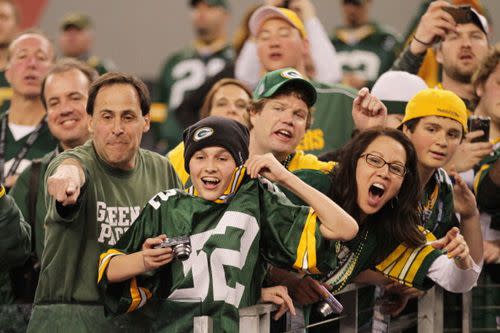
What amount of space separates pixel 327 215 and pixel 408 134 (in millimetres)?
1372

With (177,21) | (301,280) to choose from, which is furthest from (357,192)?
(177,21)

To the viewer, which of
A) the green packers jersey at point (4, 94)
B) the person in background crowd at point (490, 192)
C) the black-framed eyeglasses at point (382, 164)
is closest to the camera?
the black-framed eyeglasses at point (382, 164)

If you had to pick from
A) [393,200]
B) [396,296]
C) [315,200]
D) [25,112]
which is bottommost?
[396,296]

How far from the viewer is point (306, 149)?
6680 mm

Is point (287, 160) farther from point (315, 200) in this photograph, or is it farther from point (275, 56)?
point (275, 56)

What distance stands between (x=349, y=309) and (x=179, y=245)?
1.04 meters

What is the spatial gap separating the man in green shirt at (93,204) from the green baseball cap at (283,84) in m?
0.56

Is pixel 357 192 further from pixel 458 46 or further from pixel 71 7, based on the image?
pixel 71 7

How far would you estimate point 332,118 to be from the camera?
22.4 ft

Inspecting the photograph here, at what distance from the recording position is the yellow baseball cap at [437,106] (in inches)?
217

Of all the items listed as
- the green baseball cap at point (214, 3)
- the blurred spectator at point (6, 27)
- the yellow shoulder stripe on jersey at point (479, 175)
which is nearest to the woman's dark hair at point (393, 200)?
the yellow shoulder stripe on jersey at point (479, 175)

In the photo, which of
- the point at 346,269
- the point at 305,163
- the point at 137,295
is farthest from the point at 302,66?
the point at 137,295

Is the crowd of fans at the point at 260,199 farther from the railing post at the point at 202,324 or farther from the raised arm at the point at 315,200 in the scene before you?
the railing post at the point at 202,324

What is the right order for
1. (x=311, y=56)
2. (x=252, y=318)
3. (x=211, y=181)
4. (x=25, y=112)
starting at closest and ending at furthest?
(x=252, y=318) → (x=211, y=181) → (x=25, y=112) → (x=311, y=56)
